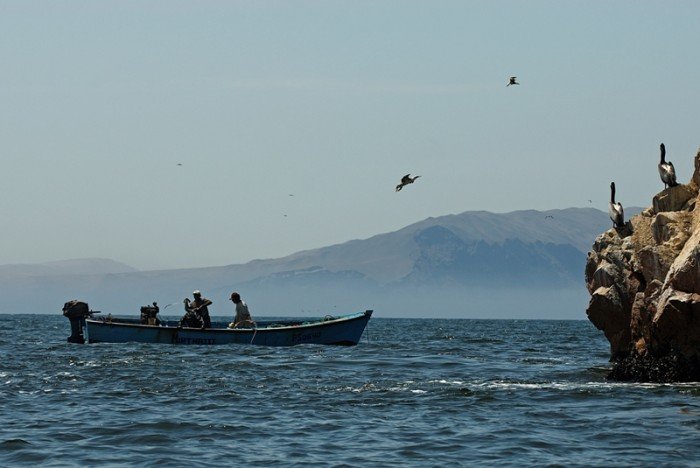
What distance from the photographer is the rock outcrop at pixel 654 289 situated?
27891mm

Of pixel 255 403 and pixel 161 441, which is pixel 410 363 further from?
pixel 161 441

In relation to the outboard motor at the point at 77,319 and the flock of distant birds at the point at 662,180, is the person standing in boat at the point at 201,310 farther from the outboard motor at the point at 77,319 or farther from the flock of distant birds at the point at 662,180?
the flock of distant birds at the point at 662,180

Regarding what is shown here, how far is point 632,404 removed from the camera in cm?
2522

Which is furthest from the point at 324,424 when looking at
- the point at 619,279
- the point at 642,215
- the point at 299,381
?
the point at 642,215

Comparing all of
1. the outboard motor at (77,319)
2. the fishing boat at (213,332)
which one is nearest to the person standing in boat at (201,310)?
the fishing boat at (213,332)

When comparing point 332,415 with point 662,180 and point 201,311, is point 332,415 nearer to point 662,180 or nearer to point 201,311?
point 662,180

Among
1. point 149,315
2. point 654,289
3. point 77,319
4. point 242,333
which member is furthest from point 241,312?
point 654,289

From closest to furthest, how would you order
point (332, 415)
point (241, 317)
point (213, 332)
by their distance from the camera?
point (332, 415)
point (213, 332)
point (241, 317)

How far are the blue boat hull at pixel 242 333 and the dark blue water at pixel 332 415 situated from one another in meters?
7.66

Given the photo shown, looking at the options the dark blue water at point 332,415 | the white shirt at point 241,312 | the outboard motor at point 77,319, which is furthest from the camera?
the outboard motor at point 77,319

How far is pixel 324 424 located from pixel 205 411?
10.9ft

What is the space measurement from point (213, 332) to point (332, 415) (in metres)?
22.7

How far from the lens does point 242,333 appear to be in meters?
46.4

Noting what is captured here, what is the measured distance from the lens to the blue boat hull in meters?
46.5
